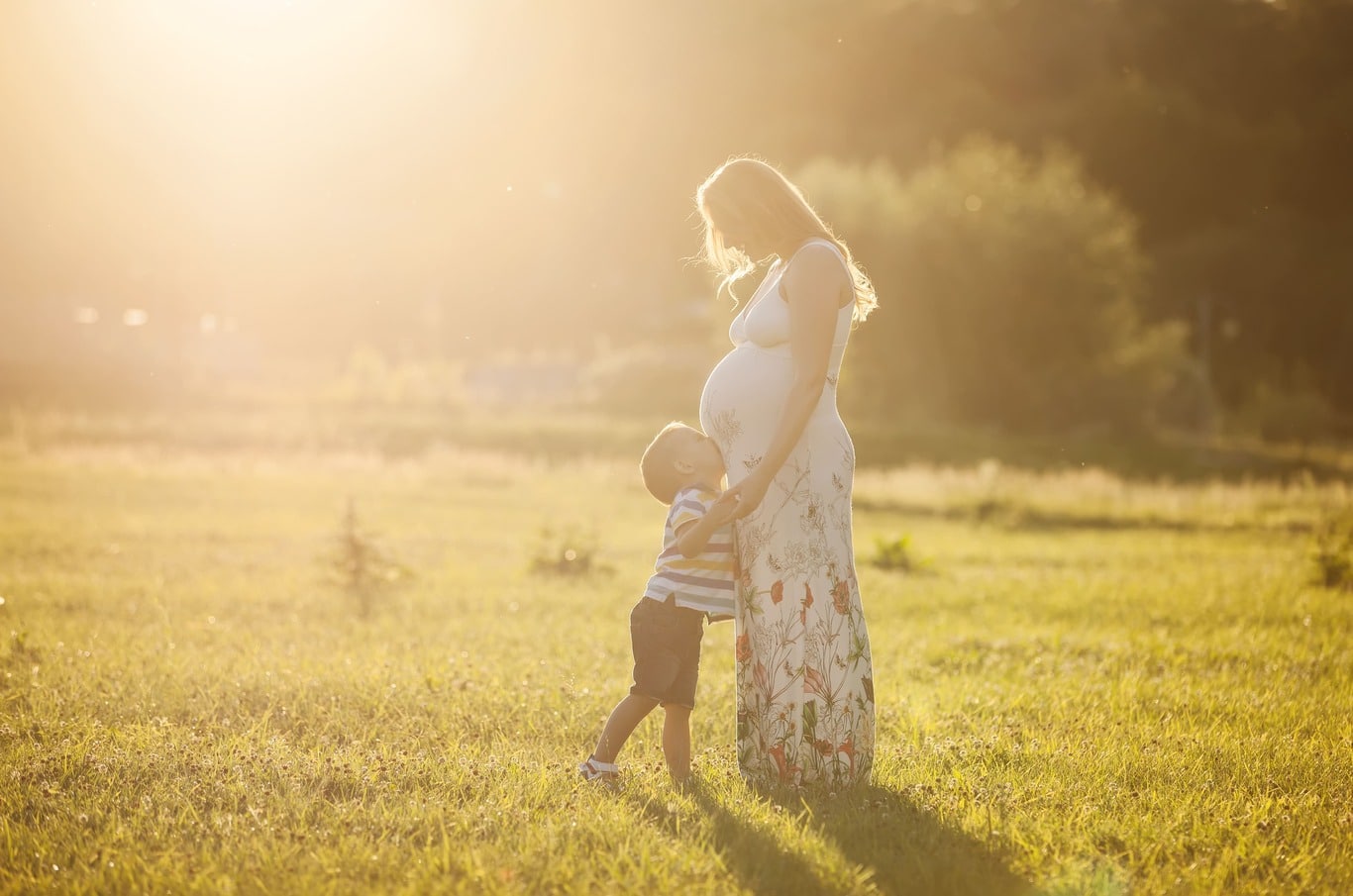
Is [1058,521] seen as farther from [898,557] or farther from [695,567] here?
[695,567]

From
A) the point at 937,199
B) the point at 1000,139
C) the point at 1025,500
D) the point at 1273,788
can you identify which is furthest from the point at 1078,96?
the point at 1273,788

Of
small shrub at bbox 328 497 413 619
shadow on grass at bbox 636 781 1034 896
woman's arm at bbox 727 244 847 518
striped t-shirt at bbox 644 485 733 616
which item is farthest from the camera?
small shrub at bbox 328 497 413 619

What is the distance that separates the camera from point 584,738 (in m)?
5.66

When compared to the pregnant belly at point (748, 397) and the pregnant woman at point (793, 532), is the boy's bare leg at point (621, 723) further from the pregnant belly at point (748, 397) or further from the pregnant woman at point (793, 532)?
the pregnant belly at point (748, 397)

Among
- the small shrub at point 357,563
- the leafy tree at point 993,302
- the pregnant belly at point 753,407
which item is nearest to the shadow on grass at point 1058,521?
the small shrub at point 357,563

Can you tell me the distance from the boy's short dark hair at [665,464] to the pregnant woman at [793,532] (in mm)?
234

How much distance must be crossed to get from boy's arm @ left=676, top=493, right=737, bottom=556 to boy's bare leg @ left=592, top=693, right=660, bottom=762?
26.6 inches

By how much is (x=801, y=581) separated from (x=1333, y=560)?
9.49 m

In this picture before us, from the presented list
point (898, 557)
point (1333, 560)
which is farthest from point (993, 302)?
point (1333, 560)

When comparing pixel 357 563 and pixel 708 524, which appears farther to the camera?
pixel 357 563

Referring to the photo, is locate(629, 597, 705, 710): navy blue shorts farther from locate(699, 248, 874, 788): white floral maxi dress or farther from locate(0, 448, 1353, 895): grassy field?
locate(0, 448, 1353, 895): grassy field

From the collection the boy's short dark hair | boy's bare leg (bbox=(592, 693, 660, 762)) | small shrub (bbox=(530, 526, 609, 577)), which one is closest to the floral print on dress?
the boy's short dark hair

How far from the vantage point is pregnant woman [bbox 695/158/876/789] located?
463 cm

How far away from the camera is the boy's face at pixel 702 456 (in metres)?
4.70
